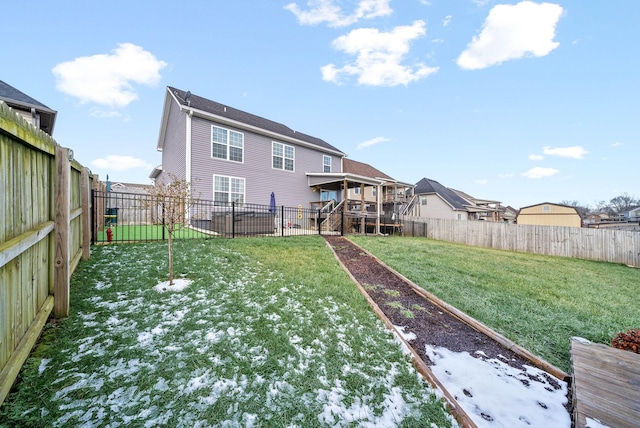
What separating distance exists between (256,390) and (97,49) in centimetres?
1578

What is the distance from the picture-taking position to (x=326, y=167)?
18.0 metres

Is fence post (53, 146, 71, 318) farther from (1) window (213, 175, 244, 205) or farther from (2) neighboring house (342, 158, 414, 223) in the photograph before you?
(2) neighboring house (342, 158, 414, 223)

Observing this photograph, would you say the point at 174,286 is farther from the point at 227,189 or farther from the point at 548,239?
the point at 548,239

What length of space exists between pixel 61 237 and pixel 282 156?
43.6 ft

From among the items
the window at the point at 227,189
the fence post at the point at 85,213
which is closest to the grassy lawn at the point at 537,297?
the fence post at the point at 85,213

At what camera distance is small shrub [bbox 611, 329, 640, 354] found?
271 centimetres

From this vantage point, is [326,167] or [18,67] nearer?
[18,67]

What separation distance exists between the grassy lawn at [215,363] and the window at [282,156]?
38.7ft

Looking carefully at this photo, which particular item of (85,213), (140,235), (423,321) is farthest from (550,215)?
(85,213)

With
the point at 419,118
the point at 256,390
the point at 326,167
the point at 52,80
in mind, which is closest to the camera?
the point at 256,390

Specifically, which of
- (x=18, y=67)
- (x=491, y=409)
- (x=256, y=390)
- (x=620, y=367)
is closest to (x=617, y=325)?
(x=620, y=367)

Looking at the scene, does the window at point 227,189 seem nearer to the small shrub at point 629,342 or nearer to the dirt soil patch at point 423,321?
the dirt soil patch at point 423,321

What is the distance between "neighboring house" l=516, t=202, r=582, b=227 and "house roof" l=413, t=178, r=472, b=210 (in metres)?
5.34

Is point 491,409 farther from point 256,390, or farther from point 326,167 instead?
point 326,167
